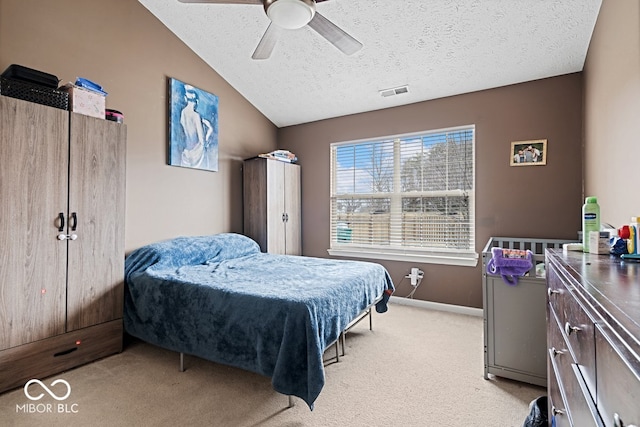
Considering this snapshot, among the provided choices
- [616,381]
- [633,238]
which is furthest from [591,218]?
[616,381]

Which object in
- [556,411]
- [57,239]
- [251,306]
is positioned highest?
[57,239]

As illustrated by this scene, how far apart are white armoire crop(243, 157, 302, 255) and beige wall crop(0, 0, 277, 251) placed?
18cm

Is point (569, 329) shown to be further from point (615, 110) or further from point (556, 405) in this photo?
point (615, 110)

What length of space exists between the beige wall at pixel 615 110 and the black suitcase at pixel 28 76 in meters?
3.40

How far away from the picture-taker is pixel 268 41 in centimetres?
218

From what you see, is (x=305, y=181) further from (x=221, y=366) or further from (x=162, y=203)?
(x=221, y=366)

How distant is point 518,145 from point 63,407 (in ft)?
13.7

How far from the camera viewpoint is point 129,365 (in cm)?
228

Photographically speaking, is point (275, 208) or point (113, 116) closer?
point (113, 116)

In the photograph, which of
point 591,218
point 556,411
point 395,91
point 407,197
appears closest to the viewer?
point 556,411

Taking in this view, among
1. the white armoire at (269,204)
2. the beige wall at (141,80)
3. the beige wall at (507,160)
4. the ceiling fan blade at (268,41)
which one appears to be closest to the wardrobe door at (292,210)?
the white armoire at (269,204)

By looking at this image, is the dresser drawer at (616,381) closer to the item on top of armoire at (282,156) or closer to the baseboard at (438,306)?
the baseboard at (438,306)

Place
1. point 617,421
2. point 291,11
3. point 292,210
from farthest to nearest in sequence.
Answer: point 292,210, point 291,11, point 617,421

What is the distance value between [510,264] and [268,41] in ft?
7.37
